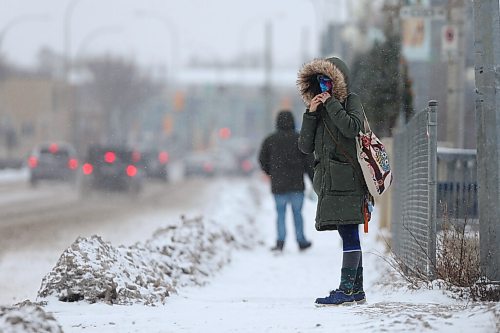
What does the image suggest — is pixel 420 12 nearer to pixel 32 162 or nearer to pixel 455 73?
pixel 455 73

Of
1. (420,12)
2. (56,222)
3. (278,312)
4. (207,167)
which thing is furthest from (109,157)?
(278,312)

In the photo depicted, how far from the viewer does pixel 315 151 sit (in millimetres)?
8094

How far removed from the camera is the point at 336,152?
7.93 metres

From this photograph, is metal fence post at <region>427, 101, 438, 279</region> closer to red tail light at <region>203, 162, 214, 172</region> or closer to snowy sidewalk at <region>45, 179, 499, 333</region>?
snowy sidewalk at <region>45, 179, 499, 333</region>

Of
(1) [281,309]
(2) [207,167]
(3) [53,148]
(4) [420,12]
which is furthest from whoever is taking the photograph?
(2) [207,167]

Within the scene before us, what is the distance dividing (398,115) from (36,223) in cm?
801

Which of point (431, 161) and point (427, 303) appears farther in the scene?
point (431, 161)

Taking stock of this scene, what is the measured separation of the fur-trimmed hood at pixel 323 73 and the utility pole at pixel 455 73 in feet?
30.1

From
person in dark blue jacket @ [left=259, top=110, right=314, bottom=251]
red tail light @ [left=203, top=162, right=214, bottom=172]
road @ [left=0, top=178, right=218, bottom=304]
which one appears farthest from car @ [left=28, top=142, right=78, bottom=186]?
person in dark blue jacket @ [left=259, top=110, right=314, bottom=251]

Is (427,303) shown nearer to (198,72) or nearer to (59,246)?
(59,246)

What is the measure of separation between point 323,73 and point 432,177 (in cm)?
119

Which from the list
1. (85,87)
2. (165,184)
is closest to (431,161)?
(165,184)

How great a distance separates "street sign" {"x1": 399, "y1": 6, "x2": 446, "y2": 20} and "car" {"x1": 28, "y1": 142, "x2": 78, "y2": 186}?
90.0 feet

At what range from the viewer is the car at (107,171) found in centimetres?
3503
